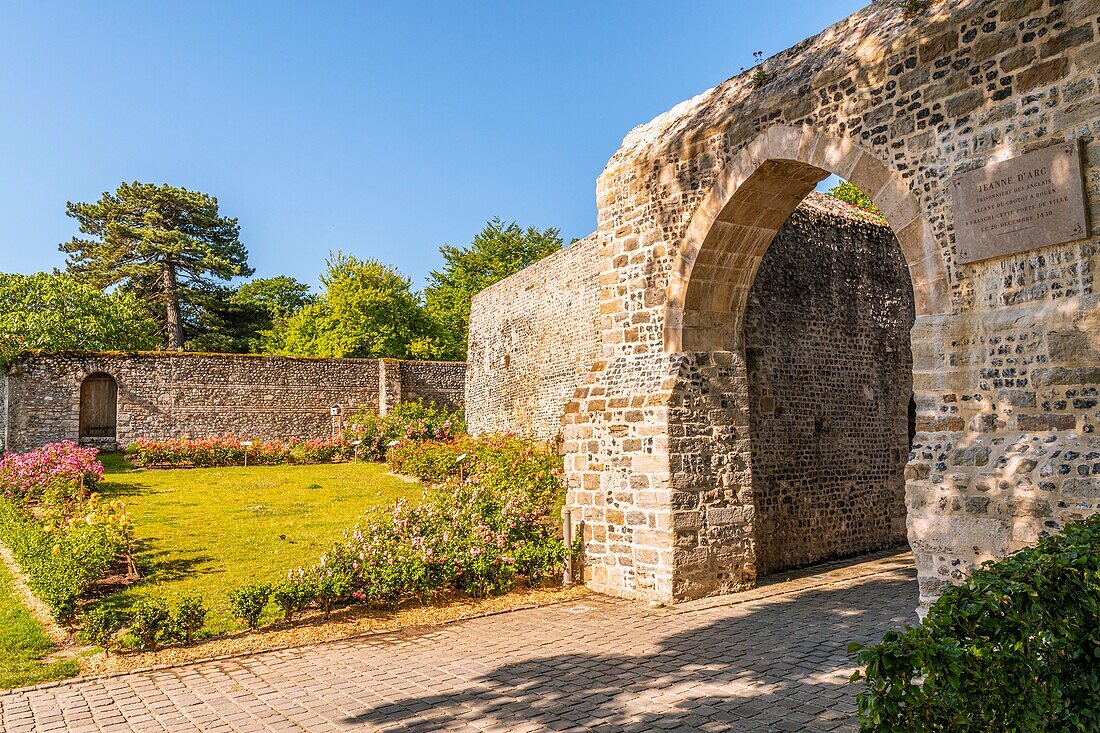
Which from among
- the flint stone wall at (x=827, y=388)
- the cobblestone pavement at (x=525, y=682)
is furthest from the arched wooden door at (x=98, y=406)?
the flint stone wall at (x=827, y=388)

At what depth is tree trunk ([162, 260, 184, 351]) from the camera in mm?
37888

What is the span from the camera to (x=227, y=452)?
69.5 ft

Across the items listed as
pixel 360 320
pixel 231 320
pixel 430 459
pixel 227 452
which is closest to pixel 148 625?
pixel 430 459

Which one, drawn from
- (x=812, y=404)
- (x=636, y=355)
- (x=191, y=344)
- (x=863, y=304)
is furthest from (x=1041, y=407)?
(x=191, y=344)

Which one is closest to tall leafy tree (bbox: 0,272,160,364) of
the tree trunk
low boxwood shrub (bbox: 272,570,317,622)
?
the tree trunk

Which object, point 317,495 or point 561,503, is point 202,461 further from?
point 561,503

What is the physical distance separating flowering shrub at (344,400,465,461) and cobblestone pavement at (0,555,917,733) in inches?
606

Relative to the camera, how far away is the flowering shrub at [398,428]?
74.3ft

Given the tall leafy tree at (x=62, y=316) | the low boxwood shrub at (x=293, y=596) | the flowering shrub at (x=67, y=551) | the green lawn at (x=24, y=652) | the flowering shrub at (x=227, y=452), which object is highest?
the tall leafy tree at (x=62, y=316)

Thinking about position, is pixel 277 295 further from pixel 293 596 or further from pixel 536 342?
pixel 293 596

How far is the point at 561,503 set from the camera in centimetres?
1212

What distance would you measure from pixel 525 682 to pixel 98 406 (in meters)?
22.2

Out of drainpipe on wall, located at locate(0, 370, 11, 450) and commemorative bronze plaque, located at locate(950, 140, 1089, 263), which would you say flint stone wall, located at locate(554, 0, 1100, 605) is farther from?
drainpipe on wall, located at locate(0, 370, 11, 450)

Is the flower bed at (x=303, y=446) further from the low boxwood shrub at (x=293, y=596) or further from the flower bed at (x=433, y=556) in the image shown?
the low boxwood shrub at (x=293, y=596)
